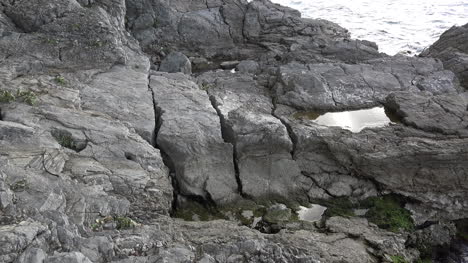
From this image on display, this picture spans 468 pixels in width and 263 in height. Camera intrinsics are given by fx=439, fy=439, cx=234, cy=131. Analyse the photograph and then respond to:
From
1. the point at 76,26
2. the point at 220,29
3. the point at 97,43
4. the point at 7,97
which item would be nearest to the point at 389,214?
the point at 7,97

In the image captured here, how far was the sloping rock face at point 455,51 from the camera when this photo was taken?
73.9 ft

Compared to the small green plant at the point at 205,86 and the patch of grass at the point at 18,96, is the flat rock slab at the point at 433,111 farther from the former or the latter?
the patch of grass at the point at 18,96

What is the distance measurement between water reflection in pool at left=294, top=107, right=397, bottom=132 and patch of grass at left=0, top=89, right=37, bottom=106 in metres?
9.95

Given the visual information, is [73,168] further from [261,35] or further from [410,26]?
[410,26]

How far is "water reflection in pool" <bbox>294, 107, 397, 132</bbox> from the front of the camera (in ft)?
59.4

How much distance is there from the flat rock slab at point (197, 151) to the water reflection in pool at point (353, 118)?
427 cm

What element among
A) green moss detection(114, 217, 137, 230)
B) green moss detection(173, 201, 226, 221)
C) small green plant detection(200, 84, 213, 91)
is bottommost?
green moss detection(173, 201, 226, 221)

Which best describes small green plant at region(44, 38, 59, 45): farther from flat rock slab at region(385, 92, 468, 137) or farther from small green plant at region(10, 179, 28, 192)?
flat rock slab at region(385, 92, 468, 137)

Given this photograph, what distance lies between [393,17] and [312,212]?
29466 mm

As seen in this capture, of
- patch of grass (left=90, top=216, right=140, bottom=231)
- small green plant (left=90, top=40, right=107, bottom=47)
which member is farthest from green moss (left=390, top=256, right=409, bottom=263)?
small green plant (left=90, top=40, right=107, bottom=47)

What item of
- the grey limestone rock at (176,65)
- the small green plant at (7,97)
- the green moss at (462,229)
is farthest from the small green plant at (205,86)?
the green moss at (462,229)

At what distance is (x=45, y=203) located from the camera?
9812mm

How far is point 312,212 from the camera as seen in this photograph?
592 inches

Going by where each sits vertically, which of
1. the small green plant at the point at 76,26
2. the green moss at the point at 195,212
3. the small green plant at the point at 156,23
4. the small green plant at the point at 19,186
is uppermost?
the small green plant at the point at 76,26
